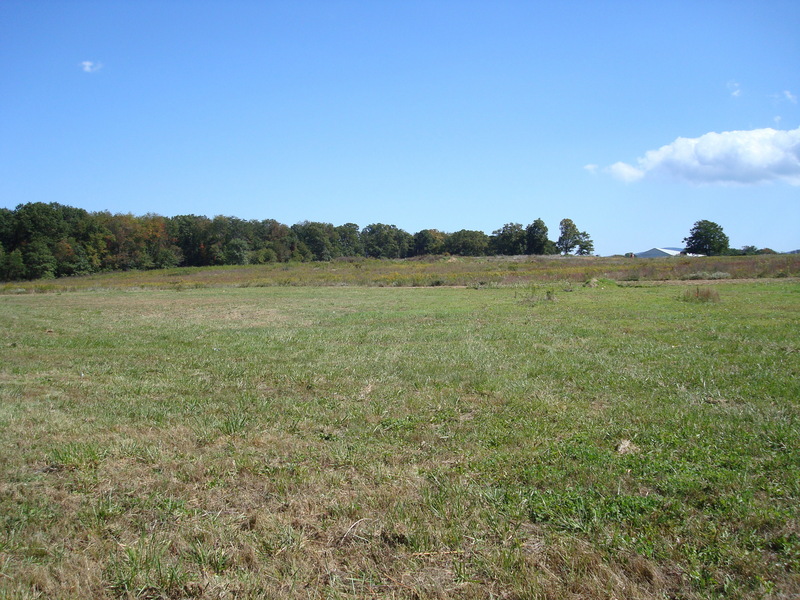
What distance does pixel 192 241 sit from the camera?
100 m

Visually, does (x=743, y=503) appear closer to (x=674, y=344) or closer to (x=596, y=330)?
(x=674, y=344)

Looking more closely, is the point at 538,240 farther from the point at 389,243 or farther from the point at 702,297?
the point at 702,297

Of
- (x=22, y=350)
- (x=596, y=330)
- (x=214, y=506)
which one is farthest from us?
(x=596, y=330)

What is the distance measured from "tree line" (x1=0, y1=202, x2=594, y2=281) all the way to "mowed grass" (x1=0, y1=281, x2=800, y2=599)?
82562 millimetres

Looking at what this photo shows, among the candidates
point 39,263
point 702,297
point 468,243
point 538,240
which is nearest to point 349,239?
point 468,243

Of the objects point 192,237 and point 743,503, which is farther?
point 192,237

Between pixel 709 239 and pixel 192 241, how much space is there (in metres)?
101

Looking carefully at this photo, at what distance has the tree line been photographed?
256 feet

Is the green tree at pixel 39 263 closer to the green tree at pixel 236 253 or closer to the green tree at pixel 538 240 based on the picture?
the green tree at pixel 236 253

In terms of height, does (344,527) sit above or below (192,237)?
below

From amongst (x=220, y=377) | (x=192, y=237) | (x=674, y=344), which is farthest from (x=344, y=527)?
(x=192, y=237)

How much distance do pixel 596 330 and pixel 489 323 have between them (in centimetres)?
351

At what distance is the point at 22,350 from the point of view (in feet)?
37.0

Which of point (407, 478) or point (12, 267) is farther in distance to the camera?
point (12, 267)
